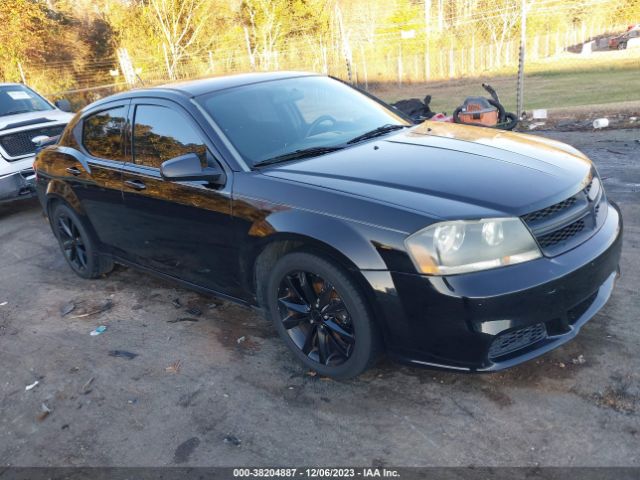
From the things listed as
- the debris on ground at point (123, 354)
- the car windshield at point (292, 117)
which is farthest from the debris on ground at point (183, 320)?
the car windshield at point (292, 117)

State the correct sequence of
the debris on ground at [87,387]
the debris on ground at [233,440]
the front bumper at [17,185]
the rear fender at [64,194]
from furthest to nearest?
the front bumper at [17,185], the rear fender at [64,194], the debris on ground at [87,387], the debris on ground at [233,440]

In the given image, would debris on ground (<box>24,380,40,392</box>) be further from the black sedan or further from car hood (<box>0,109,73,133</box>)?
car hood (<box>0,109,73,133</box>)

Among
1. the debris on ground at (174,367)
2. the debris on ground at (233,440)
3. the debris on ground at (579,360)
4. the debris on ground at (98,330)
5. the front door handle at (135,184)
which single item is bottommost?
the debris on ground at (233,440)

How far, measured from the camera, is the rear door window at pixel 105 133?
13.8 feet

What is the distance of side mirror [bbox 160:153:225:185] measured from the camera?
10.7 ft

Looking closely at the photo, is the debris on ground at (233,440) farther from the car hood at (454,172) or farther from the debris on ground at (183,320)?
the debris on ground at (183,320)

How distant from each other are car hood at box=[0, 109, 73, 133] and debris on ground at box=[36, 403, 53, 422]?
588 centimetres

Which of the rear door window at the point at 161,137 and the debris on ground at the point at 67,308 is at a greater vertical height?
the rear door window at the point at 161,137

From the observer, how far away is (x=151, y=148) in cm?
388

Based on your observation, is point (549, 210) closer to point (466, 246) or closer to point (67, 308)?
point (466, 246)

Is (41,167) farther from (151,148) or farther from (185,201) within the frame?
(185,201)

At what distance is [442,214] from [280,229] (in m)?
0.90

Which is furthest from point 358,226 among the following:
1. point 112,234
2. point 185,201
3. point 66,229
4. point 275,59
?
point 275,59

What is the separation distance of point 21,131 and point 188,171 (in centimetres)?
594
